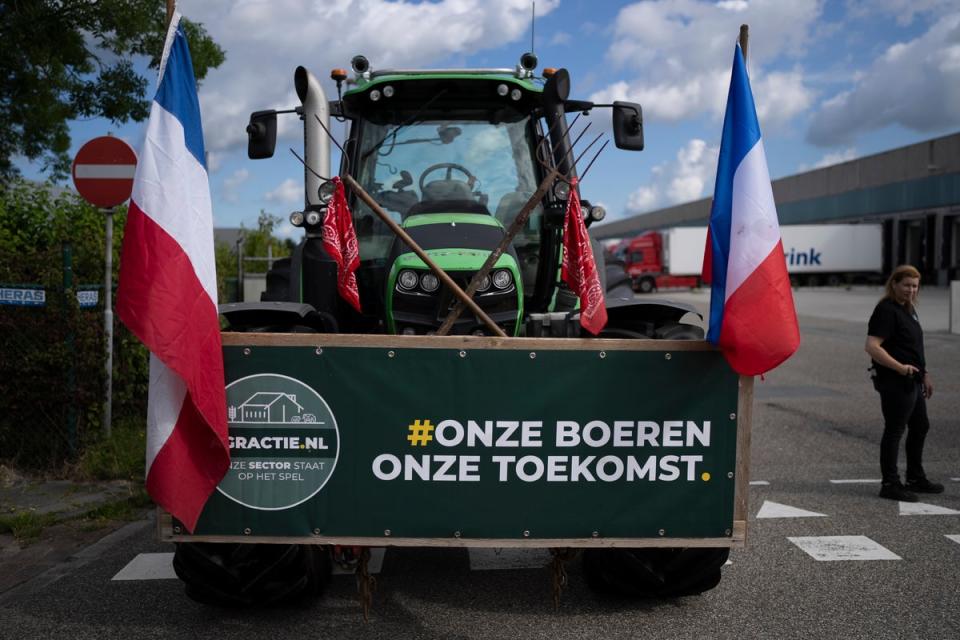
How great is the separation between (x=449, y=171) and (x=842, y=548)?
3225 mm

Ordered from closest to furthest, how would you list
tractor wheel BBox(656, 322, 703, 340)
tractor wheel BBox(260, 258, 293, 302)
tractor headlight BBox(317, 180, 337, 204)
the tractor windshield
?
tractor wheel BBox(656, 322, 703, 340)
tractor headlight BBox(317, 180, 337, 204)
the tractor windshield
tractor wheel BBox(260, 258, 293, 302)

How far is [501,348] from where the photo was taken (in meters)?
3.78

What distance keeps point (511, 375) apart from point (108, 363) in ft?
16.8

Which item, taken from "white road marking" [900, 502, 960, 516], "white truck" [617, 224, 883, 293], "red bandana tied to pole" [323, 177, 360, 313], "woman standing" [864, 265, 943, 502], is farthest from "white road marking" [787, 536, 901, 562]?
"white truck" [617, 224, 883, 293]

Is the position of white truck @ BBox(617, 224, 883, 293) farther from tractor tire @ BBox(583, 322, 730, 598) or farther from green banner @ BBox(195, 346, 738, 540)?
green banner @ BBox(195, 346, 738, 540)

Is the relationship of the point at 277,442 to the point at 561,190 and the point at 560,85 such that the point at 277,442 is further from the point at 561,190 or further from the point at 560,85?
the point at 561,190

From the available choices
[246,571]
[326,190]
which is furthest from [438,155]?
[246,571]

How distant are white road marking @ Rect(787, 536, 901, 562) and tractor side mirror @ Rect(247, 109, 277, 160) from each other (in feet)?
12.9

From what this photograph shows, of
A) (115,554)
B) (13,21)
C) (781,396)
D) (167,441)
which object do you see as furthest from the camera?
(781,396)

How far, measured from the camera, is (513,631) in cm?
432

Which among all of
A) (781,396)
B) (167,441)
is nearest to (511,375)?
(167,441)

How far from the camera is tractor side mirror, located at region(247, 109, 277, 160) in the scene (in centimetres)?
562

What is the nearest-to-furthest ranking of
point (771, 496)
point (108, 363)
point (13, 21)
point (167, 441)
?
point (167, 441)
point (771, 496)
point (108, 363)
point (13, 21)

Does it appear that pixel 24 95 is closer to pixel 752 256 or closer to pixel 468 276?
pixel 468 276
